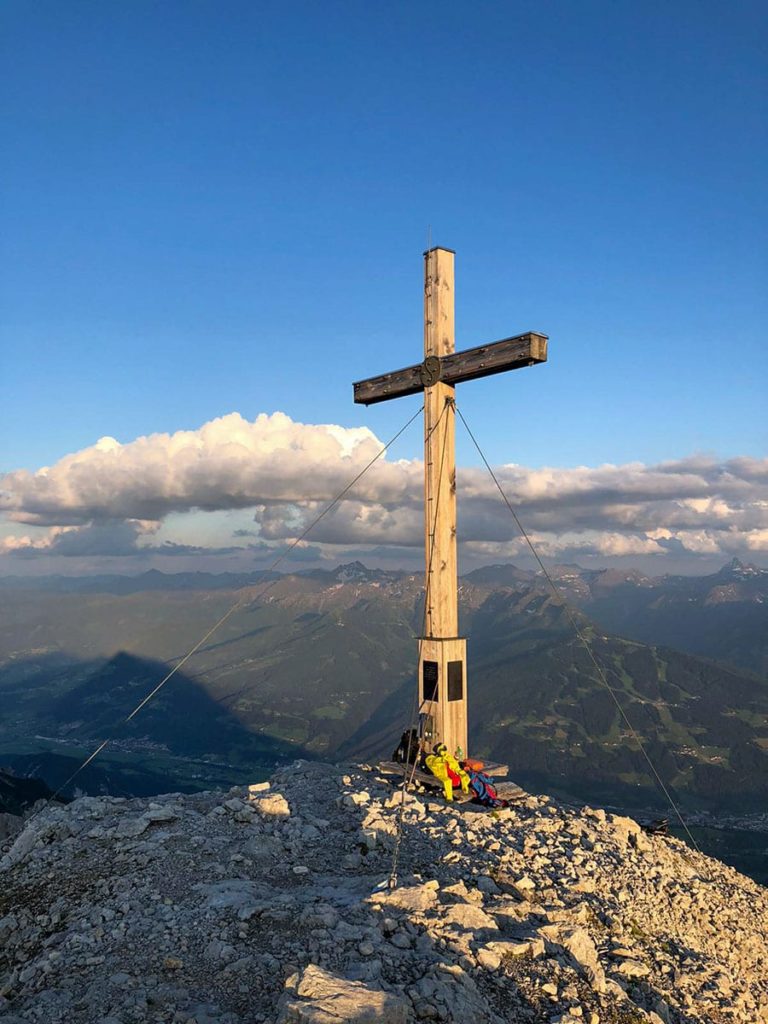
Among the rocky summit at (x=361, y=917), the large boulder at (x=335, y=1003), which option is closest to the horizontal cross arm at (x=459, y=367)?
the rocky summit at (x=361, y=917)

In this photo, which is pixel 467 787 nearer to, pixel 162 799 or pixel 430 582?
pixel 430 582

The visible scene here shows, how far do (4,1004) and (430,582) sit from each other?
381 inches

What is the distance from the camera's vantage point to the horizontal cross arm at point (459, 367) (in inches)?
506

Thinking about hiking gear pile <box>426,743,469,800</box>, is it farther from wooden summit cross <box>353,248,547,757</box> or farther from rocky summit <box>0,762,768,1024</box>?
wooden summit cross <box>353,248,547,757</box>

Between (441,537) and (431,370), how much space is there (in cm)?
346

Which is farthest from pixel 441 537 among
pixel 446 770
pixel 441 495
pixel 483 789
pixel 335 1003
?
pixel 335 1003

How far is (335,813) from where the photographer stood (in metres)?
11.0

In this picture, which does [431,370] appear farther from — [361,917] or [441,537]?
[361,917]

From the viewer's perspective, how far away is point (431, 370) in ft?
47.8

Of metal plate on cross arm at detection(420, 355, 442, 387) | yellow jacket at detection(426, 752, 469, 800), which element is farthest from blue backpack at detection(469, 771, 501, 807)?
metal plate on cross arm at detection(420, 355, 442, 387)

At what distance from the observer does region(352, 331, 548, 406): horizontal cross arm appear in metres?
12.8

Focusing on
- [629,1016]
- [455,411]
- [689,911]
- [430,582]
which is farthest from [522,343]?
[629,1016]

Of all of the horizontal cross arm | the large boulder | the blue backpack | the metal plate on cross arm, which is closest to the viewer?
the large boulder

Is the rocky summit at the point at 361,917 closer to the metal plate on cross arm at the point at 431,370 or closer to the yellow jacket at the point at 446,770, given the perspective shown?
the yellow jacket at the point at 446,770
